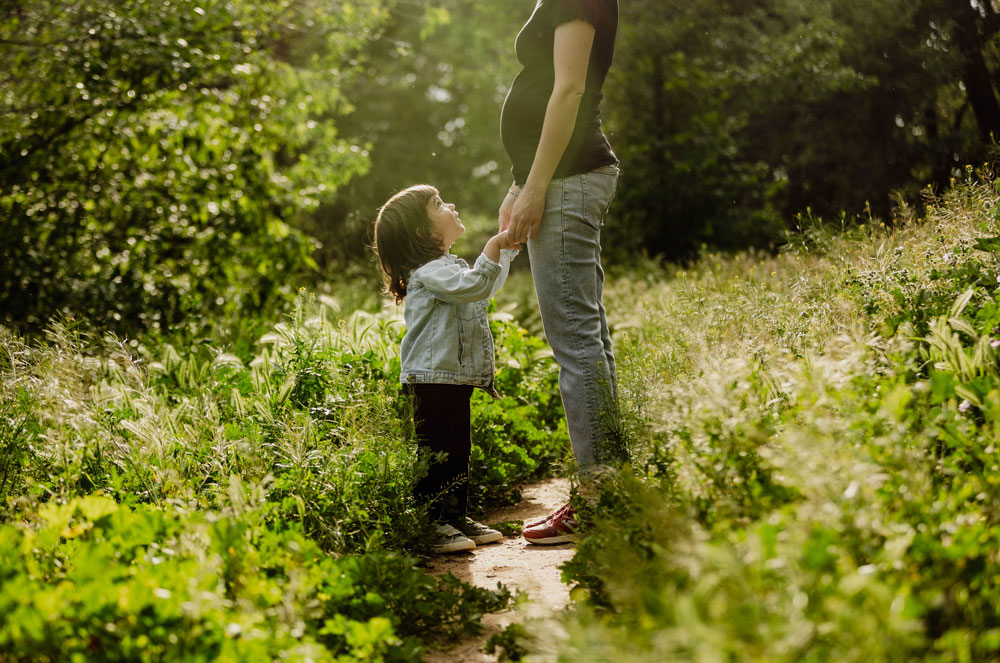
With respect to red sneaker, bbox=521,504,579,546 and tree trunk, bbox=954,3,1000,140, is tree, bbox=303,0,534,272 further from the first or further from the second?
red sneaker, bbox=521,504,579,546

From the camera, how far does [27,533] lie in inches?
88.7

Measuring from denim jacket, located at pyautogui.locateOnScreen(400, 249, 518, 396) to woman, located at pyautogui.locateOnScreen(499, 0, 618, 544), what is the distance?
0.29 m

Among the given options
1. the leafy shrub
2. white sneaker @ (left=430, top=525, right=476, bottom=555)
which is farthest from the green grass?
white sneaker @ (left=430, top=525, right=476, bottom=555)

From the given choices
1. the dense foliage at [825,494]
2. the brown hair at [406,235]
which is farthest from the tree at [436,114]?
the dense foliage at [825,494]

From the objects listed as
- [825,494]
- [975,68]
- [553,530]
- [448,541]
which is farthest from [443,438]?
[975,68]

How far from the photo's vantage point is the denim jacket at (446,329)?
337cm

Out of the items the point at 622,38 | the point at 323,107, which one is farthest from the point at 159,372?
the point at 622,38

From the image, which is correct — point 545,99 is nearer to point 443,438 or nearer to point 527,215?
point 527,215

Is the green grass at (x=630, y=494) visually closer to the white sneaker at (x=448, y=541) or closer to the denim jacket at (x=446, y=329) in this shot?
the white sneaker at (x=448, y=541)

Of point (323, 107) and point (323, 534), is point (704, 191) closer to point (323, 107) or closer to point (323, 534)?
point (323, 107)

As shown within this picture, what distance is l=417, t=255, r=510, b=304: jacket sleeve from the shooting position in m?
3.26

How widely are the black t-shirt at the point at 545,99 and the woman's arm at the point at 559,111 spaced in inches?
3.4

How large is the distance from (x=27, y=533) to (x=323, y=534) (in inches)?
38.6

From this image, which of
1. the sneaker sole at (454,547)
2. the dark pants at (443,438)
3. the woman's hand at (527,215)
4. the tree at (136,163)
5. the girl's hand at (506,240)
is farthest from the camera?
the tree at (136,163)
